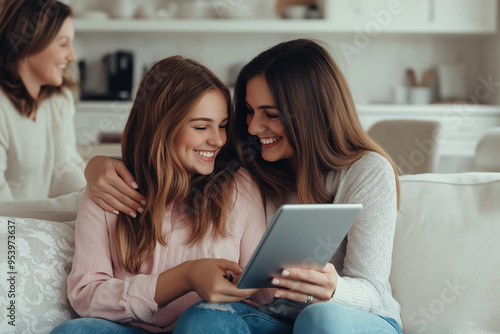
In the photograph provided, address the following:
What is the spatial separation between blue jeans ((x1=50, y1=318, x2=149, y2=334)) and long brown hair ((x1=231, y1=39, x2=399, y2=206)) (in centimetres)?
50

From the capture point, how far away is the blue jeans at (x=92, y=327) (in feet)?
4.06

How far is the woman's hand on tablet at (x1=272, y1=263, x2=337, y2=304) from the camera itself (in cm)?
118

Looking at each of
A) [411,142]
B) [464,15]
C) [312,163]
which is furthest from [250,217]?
[464,15]

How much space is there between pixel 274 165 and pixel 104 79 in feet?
12.1

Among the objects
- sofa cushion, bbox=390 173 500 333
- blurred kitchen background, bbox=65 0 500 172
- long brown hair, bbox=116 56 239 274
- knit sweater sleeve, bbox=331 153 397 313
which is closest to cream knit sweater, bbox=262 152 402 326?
knit sweater sleeve, bbox=331 153 397 313

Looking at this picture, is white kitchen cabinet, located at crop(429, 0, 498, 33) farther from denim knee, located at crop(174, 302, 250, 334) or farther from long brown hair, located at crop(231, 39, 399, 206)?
denim knee, located at crop(174, 302, 250, 334)

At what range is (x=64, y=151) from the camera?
104 inches

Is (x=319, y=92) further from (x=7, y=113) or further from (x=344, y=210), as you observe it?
(x=7, y=113)

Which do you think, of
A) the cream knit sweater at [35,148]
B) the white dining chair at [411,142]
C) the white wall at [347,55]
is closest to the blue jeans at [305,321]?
the cream knit sweater at [35,148]

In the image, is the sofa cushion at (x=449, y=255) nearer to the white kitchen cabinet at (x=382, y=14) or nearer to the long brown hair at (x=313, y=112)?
Answer: the long brown hair at (x=313, y=112)

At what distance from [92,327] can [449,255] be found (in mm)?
879

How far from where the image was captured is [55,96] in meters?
2.73

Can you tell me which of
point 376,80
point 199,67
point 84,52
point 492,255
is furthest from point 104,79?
point 492,255

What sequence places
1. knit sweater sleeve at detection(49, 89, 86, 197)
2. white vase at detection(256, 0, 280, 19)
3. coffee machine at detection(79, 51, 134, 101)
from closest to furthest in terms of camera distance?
knit sweater sleeve at detection(49, 89, 86, 197) → coffee machine at detection(79, 51, 134, 101) → white vase at detection(256, 0, 280, 19)
